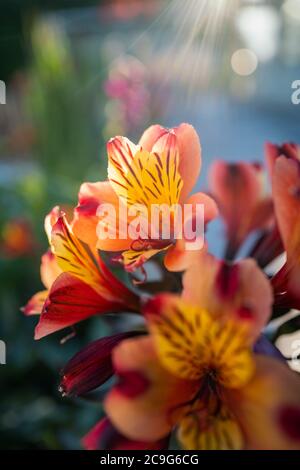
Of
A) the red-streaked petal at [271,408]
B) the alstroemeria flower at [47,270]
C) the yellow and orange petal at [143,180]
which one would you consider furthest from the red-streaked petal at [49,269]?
the red-streaked petal at [271,408]

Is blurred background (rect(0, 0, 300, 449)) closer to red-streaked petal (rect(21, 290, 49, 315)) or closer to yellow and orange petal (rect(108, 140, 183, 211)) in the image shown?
red-streaked petal (rect(21, 290, 49, 315))

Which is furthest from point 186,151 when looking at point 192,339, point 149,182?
point 192,339

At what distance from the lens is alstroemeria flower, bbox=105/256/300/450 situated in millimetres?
381

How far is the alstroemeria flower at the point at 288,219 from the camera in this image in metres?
0.44

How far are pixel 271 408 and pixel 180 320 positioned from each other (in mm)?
70

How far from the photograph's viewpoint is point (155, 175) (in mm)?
479

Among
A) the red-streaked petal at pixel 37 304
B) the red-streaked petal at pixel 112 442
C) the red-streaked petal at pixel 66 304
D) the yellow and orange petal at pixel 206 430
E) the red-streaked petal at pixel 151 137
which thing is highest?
the red-streaked petal at pixel 151 137

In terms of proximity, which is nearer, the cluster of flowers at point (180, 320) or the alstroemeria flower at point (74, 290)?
the cluster of flowers at point (180, 320)

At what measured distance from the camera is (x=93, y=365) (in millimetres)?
473

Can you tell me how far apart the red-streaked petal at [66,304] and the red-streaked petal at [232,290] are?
115 mm

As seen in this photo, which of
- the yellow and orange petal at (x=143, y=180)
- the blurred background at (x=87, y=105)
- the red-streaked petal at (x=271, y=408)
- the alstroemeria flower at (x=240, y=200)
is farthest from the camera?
the blurred background at (x=87, y=105)

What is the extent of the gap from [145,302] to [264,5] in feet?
25.4

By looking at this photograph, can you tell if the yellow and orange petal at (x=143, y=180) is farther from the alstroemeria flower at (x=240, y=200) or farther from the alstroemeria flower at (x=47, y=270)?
the alstroemeria flower at (x=240, y=200)
